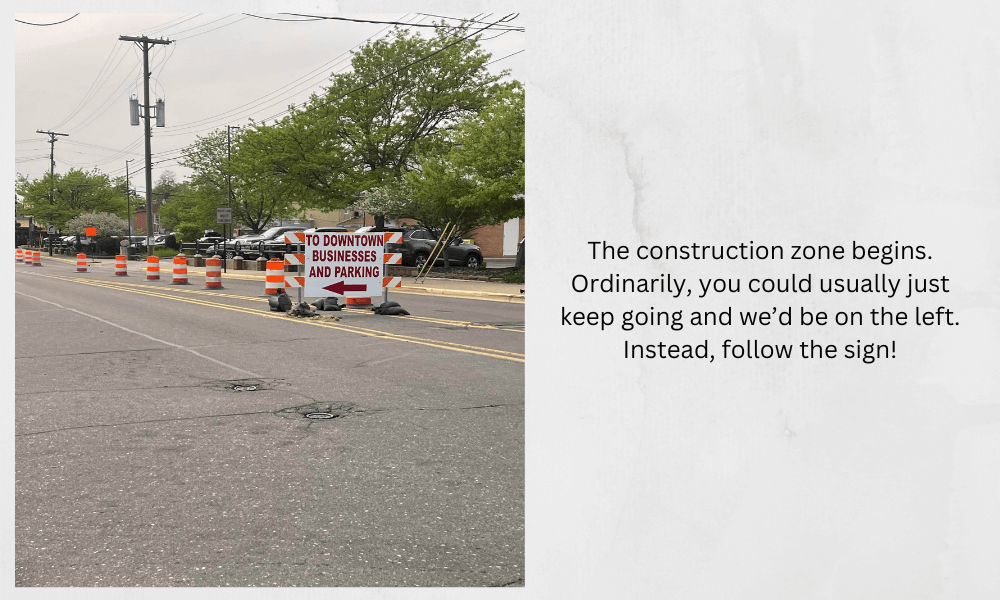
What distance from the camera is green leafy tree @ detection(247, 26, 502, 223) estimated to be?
116 feet

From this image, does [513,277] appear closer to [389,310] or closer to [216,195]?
[389,310]

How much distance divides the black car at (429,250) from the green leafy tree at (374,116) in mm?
6128

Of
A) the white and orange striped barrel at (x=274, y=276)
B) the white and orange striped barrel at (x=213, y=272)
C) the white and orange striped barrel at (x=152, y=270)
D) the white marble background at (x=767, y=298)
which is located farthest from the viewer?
the white and orange striped barrel at (x=152, y=270)

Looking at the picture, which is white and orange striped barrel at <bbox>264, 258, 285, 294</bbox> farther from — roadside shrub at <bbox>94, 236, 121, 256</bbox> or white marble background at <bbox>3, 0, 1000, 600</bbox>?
roadside shrub at <bbox>94, 236, 121, 256</bbox>

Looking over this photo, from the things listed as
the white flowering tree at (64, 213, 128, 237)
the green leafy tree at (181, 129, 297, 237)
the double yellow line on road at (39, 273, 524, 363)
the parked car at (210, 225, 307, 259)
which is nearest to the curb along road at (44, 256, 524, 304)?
the double yellow line on road at (39, 273, 524, 363)

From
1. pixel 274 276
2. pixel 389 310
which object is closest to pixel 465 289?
pixel 274 276

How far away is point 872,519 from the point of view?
8.14ft

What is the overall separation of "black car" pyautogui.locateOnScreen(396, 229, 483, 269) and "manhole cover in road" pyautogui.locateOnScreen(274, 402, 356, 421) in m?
22.4

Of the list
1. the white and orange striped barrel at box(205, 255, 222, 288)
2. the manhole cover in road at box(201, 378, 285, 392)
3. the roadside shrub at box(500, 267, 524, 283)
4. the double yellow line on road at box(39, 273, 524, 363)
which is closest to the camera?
the manhole cover in road at box(201, 378, 285, 392)

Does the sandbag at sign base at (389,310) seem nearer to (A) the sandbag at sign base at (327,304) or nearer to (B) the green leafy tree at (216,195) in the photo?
(A) the sandbag at sign base at (327,304)

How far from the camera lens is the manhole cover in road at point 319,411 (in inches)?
243

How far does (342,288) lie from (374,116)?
22952mm

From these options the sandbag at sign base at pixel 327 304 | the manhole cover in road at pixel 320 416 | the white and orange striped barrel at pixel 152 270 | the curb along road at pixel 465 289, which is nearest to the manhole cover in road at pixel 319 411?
the manhole cover in road at pixel 320 416

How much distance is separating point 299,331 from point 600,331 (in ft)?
32.8
